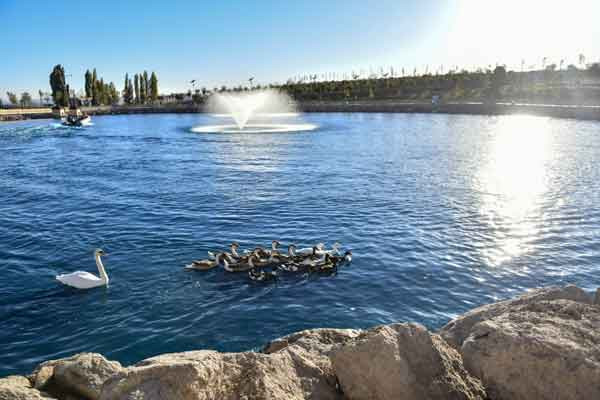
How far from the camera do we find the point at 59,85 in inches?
5920

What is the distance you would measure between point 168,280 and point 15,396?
8816mm

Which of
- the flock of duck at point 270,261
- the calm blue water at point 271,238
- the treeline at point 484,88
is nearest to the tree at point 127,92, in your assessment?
the treeline at point 484,88

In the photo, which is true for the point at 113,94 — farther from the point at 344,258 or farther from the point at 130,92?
the point at 344,258

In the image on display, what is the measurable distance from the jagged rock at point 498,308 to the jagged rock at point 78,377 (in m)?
5.48

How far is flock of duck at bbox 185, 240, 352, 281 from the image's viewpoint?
50.6ft

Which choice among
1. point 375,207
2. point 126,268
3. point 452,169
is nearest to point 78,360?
point 126,268

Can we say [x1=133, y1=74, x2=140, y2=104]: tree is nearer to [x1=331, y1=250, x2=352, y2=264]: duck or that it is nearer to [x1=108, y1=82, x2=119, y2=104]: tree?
[x1=108, y1=82, x2=119, y2=104]: tree

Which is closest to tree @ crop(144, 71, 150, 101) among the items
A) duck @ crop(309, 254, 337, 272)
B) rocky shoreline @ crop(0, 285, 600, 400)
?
duck @ crop(309, 254, 337, 272)

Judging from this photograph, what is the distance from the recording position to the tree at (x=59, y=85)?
147750 millimetres

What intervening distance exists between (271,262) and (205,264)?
87.6 inches

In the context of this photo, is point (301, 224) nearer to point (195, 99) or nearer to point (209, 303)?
point (209, 303)

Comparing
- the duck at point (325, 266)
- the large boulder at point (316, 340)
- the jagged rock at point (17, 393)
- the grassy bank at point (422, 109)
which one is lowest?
the duck at point (325, 266)

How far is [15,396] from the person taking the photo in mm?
5988

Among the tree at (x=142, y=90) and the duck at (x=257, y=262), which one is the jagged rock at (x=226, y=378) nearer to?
the duck at (x=257, y=262)
